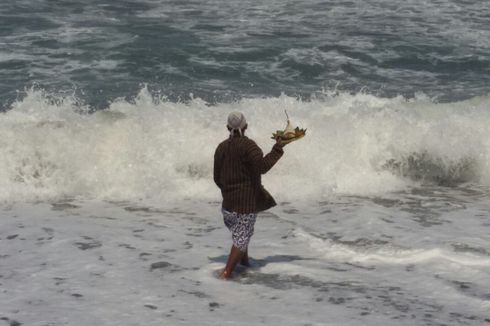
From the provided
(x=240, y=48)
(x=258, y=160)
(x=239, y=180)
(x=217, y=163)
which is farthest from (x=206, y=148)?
(x=240, y=48)

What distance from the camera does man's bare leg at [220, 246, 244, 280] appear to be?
6871 mm

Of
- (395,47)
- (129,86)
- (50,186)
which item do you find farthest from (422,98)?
(50,186)

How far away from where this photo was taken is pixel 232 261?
6898 millimetres

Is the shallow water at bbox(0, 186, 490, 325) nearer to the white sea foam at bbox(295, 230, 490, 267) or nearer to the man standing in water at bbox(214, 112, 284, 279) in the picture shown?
the white sea foam at bbox(295, 230, 490, 267)

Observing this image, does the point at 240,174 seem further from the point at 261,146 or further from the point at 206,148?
the point at 261,146

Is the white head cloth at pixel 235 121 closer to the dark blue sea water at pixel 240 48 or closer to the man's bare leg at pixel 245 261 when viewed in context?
the man's bare leg at pixel 245 261

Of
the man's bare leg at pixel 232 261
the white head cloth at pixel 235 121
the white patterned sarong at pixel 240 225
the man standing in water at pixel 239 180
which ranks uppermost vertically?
the white head cloth at pixel 235 121

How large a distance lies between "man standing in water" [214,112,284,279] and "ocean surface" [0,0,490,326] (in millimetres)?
434

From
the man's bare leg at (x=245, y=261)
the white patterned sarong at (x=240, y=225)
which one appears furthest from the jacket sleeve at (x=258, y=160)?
the man's bare leg at (x=245, y=261)

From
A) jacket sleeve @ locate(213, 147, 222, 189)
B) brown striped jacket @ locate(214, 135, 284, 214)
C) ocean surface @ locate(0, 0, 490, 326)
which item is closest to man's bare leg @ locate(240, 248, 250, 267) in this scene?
ocean surface @ locate(0, 0, 490, 326)

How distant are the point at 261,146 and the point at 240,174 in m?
5.62

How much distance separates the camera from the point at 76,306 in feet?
20.3

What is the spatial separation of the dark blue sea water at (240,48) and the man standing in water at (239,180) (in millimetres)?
8175

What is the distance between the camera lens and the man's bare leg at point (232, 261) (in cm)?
687
